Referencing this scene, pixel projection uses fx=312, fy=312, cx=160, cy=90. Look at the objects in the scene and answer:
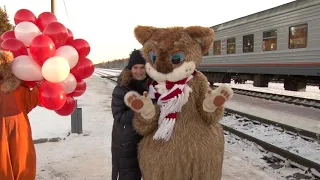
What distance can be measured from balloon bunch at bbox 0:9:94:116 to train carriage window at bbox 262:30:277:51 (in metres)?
9.68

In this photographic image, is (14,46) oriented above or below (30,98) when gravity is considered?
above

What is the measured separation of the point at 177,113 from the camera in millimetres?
2428

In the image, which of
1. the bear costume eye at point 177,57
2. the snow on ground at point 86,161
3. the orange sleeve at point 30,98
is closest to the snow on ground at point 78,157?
the snow on ground at point 86,161

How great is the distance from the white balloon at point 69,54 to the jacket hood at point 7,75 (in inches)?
13.6

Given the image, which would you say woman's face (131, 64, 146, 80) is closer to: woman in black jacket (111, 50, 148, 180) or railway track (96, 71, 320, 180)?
woman in black jacket (111, 50, 148, 180)

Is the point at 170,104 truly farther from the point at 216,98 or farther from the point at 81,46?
the point at 81,46

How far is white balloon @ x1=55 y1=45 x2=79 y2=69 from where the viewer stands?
2.45 meters

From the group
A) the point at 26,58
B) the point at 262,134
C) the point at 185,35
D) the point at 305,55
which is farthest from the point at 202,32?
the point at 305,55

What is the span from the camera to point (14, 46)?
2.36 meters

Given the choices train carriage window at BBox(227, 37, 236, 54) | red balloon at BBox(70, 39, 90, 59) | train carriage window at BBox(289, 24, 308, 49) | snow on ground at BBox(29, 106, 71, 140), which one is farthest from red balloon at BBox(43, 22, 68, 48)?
train carriage window at BBox(227, 37, 236, 54)

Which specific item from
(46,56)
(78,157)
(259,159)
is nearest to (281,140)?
(259,159)

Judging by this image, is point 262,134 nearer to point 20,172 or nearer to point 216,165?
point 216,165

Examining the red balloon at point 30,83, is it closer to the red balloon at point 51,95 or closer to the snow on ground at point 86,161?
the red balloon at point 51,95

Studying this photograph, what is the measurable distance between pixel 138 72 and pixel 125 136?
1.83ft
